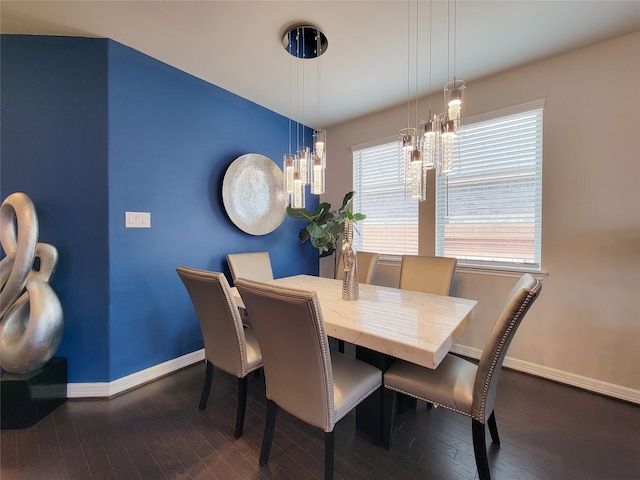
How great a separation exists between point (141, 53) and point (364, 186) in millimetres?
2496

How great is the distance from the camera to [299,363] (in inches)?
45.9

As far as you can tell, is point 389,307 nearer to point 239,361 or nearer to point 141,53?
point 239,361

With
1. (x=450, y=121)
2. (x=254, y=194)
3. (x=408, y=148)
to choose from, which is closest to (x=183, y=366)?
(x=254, y=194)

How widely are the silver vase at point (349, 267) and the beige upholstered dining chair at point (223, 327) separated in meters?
0.71

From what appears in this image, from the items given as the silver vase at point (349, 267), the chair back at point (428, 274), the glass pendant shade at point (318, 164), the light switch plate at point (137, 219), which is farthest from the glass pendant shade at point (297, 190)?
the light switch plate at point (137, 219)

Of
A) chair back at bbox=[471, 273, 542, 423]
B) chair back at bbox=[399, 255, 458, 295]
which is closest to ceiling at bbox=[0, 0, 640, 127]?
chair back at bbox=[399, 255, 458, 295]

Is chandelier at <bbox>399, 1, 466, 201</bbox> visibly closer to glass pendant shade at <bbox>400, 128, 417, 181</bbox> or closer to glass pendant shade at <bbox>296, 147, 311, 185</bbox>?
glass pendant shade at <bbox>400, 128, 417, 181</bbox>

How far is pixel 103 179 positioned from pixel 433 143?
2.29 metres

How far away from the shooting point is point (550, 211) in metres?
2.16

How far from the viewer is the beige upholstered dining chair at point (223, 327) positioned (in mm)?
1468

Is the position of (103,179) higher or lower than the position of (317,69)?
lower

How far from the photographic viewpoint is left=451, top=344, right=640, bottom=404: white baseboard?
1883 mm

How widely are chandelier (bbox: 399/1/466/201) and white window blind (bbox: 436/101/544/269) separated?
1.09 m

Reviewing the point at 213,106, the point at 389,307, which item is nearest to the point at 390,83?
the point at 213,106
